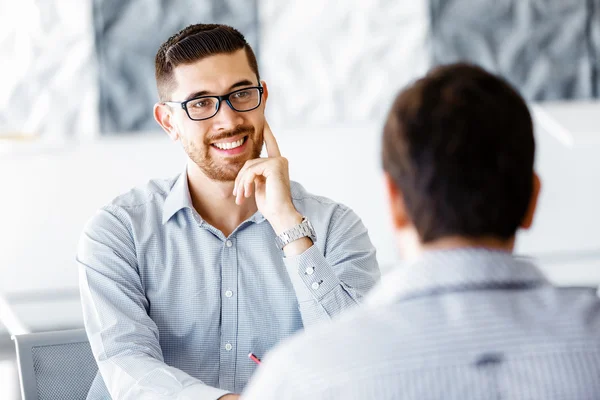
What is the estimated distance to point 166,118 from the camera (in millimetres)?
2338

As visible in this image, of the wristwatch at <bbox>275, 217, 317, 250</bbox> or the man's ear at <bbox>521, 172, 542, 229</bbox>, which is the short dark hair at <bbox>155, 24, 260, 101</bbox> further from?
the man's ear at <bbox>521, 172, 542, 229</bbox>

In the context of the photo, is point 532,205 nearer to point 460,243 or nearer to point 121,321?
point 460,243

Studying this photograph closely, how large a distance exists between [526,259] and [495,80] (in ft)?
0.66

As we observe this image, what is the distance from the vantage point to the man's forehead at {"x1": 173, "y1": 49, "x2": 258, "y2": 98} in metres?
2.19

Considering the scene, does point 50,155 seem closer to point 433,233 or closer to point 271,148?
point 271,148

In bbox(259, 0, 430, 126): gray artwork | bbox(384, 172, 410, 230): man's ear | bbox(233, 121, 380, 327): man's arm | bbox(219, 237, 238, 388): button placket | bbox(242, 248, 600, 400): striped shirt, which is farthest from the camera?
bbox(259, 0, 430, 126): gray artwork

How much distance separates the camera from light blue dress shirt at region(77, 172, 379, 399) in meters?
1.88

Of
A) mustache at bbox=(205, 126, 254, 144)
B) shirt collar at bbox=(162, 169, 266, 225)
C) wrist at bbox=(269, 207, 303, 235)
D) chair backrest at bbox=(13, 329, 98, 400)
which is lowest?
chair backrest at bbox=(13, 329, 98, 400)

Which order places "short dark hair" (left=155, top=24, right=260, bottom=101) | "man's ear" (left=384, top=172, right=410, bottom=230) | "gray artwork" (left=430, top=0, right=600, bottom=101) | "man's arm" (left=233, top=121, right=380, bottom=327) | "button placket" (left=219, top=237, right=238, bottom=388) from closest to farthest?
"man's ear" (left=384, top=172, right=410, bottom=230)
"man's arm" (left=233, top=121, right=380, bottom=327)
"button placket" (left=219, top=237, right=238, bottom=388)
"short dark hair" (left=155, top=24, right=260, bottom=101)
"gray artwork" (left=430, top=0, right=600, bottom=101)

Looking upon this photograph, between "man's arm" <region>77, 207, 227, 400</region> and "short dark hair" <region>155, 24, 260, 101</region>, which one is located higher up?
"short dark hair" <region>155, 24, 260, 101</region>

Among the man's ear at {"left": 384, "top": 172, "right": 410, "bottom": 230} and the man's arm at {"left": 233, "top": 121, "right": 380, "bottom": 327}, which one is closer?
the man's ear at {"left": 384, "top": 172, "right": 410, "bottom": 230}

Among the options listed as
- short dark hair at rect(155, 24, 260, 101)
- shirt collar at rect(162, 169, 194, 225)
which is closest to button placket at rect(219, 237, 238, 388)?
shirt collar at rect(162, 169, 194, 225)

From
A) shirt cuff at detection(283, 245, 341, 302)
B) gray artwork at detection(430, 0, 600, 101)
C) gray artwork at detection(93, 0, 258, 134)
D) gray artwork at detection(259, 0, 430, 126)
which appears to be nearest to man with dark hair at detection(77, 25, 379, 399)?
shirt cuff at detection(283, 245, 341, 302)

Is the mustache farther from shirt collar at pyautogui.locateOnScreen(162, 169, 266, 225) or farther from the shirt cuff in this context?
the shirt cuff
